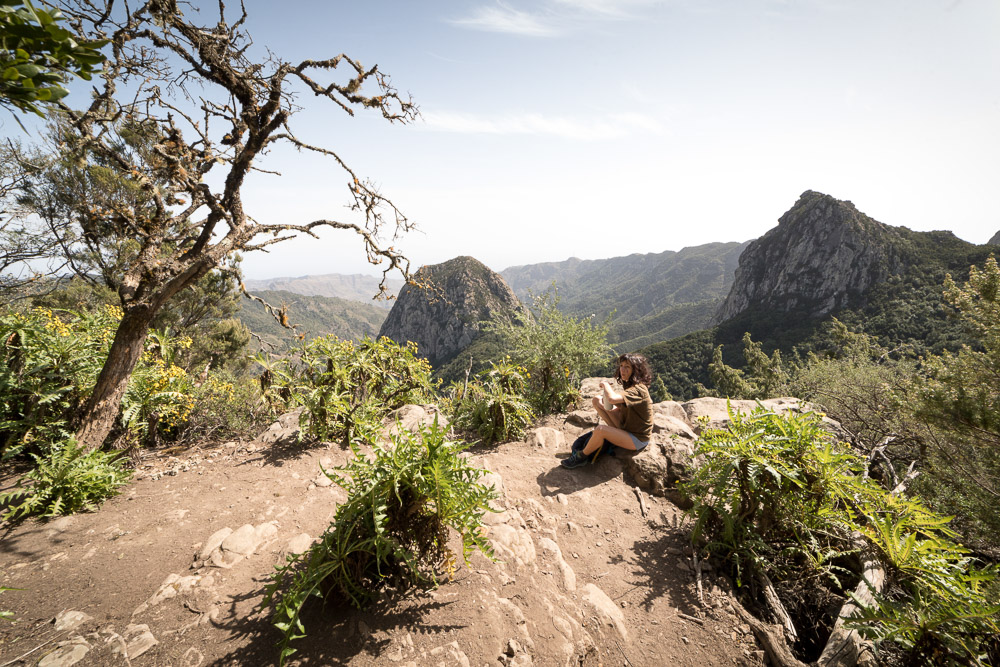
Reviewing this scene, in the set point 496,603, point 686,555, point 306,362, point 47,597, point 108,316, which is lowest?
point 686,555

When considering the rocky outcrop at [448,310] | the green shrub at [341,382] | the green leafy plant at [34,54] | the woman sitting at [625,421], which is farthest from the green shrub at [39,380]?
the rocky outcrop at [448,310]

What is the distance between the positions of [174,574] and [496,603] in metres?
2.57

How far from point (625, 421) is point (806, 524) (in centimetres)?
204

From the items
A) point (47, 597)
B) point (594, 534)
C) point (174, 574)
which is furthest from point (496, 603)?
point (47, 597)

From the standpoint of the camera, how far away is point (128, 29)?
14.6 ft

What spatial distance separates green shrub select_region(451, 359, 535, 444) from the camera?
5758 millimetres

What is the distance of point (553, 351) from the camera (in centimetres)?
755

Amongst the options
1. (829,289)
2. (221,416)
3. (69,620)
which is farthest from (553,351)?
(829,289)

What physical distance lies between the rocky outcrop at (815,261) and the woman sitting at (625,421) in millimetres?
90379

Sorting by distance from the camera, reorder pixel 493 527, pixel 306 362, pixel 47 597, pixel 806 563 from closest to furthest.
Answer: pixel 47 597 → pixel 806 563 → pixel 493 527 → pixel 306 362

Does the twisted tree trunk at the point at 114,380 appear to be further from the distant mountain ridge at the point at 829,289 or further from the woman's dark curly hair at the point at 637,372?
the distant mountain ridge at the point at 829,289

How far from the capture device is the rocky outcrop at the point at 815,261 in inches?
2746

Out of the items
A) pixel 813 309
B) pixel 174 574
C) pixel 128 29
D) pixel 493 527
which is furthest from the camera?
pixel 813 309

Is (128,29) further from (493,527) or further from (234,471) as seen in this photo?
(493,527)
